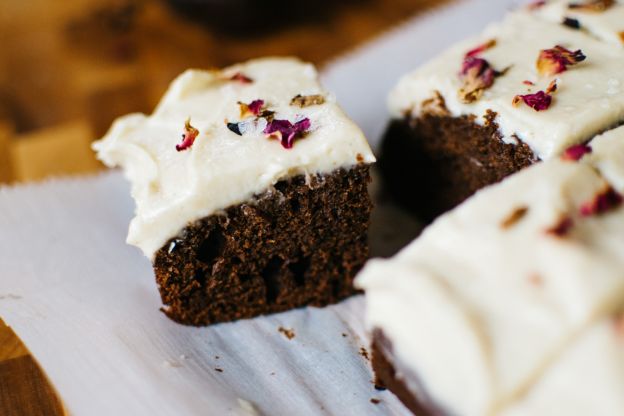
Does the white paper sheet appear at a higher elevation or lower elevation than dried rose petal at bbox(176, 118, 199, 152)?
lower

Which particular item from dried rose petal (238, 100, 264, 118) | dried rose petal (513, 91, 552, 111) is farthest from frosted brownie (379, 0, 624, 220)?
dried rose petal (238, 100, 264, 118)

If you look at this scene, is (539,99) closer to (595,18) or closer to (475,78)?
(475,78)

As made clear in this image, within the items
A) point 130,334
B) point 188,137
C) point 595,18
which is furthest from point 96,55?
point 595,18

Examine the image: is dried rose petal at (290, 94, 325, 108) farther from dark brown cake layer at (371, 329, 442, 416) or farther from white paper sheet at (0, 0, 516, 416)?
dark brown cake layer at (371, 329, 442, 416)

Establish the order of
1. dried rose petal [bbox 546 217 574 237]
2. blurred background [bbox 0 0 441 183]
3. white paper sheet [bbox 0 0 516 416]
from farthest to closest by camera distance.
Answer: blurred background [bbox 0 0 441 183] < white paper sheet [bbox 0 0 516 416] < dried rose petal [bbox 546 217 574 237]

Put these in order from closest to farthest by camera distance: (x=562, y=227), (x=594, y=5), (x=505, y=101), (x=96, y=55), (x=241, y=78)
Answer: (x=562, y=227), (x=505, y=101), (x=241, y=78), (x=594, y=5), (x=96, y=55)

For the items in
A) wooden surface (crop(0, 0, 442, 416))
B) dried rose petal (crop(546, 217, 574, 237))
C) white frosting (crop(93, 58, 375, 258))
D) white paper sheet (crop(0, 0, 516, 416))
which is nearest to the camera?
dried rose petal (crop(546, 217, 574, 237))
